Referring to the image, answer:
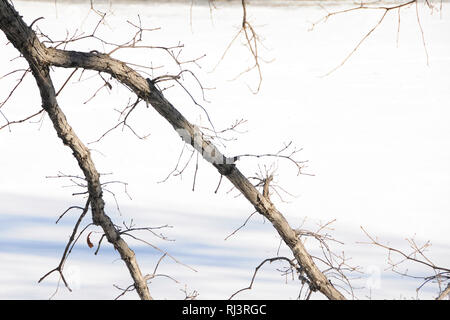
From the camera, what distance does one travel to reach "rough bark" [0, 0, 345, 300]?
236 cm

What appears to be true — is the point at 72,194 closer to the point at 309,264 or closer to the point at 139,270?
the point at 139,270

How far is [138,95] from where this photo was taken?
2.48 meters

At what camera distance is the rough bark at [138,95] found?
236 cm
